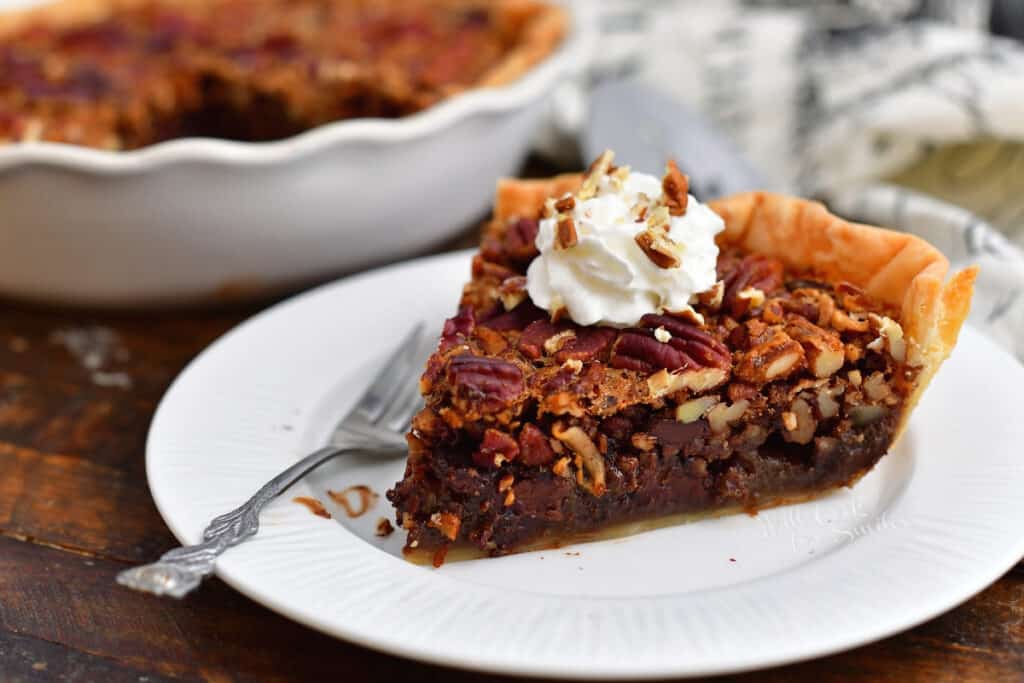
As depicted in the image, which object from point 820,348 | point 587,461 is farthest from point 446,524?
point 820,348

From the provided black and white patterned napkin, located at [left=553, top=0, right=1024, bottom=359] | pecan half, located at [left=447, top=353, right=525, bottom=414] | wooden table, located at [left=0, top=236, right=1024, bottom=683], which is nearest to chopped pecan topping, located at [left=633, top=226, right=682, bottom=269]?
pecan half, located at [left=447, top=353, right=525, bottom=414]

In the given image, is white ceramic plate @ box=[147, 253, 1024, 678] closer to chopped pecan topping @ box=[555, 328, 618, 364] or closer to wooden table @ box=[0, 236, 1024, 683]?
wooden table @ box=[0, 236, 1024, 683]

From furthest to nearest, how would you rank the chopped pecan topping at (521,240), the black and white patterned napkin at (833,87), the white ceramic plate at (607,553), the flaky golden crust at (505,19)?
1. the flaky golden crust at (505,19)
2. the black and white patterned napkin at (833,87)
3. the chopped pecan topping at (521,240)
4. the white ceramic plate at (607,553)

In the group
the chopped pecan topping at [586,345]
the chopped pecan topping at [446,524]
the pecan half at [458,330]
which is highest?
the chopped pecan topping at [586,345]

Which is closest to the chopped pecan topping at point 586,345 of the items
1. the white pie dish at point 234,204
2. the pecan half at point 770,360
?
the pecan half at point 770,360

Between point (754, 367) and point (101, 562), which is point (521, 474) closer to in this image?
point (754, 367)

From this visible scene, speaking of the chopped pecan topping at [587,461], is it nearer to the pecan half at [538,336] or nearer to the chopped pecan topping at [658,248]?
the pecan half at [538,336]

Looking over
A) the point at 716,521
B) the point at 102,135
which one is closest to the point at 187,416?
the point at 716,521

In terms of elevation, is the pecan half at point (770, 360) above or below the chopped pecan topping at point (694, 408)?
above
